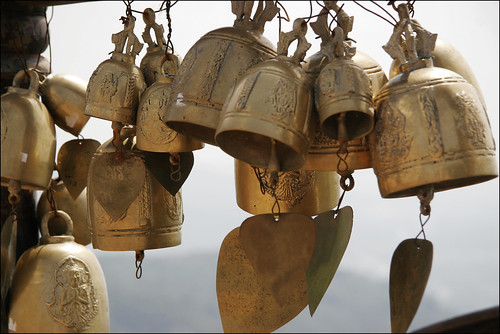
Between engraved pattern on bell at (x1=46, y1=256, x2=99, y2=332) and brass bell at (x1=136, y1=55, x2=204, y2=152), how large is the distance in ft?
1.57

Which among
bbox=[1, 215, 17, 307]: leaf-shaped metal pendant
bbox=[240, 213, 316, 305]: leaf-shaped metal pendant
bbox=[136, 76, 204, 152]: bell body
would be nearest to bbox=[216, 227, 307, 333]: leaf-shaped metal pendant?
bbox=[240, 213, 316, 305]: leaf-shaped metal pendant

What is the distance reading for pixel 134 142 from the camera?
74.0 inches

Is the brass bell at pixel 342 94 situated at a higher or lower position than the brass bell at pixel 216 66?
lower

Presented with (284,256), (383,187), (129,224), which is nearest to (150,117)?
(129,224)

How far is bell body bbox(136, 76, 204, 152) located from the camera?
1.65 metres

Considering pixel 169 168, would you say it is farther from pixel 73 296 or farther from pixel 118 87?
pixel 73 296

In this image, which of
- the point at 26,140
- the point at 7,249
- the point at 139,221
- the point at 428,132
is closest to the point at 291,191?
the point at 139,221

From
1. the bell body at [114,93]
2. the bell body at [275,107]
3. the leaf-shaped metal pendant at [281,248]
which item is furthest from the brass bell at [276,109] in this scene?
the bell body at [114,93]

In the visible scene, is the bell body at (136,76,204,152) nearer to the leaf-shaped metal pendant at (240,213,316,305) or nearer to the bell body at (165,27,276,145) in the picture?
the bell body at (165,27,276,145)

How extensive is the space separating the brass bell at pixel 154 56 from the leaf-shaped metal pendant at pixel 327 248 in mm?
502

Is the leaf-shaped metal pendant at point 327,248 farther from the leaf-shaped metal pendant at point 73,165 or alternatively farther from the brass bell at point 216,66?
the leaf-shaped metal pendant at point 73,165

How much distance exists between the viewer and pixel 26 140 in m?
1.84

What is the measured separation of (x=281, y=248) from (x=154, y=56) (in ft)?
1.98

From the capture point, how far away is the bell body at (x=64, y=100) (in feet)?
6.74
